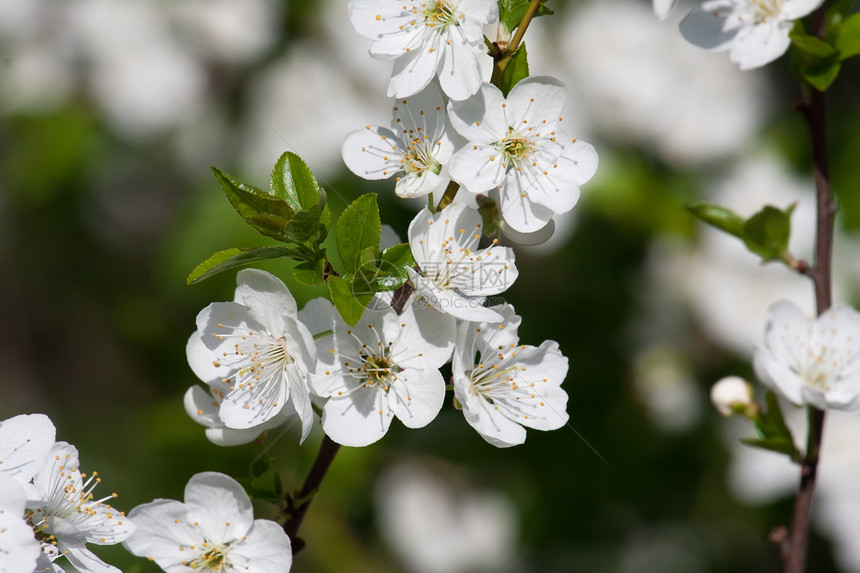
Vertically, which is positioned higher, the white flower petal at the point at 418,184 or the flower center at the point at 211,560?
the white flower petal at the point at 418,184

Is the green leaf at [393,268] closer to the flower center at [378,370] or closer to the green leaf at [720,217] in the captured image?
the flower center at [378,370]

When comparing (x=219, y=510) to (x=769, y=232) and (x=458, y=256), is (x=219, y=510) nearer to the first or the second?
(x=458, y=256)

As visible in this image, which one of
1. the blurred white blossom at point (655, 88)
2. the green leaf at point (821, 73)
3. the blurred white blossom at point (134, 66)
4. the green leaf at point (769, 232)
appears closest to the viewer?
the green leaf at point (821, 73)

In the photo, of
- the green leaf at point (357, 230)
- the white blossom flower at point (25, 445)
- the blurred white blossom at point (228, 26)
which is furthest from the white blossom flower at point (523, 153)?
the blurred white blossom at point (228, 26)

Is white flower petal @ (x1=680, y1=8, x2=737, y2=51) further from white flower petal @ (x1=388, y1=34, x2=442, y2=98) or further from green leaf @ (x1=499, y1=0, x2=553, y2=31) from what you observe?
white flower petal @ (x1=388, y1=34, x2=442, y2=98)

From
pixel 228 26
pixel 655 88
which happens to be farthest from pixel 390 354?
pixel 228 26

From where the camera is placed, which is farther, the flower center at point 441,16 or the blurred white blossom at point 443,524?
the blurred white blossom at point 443,524
